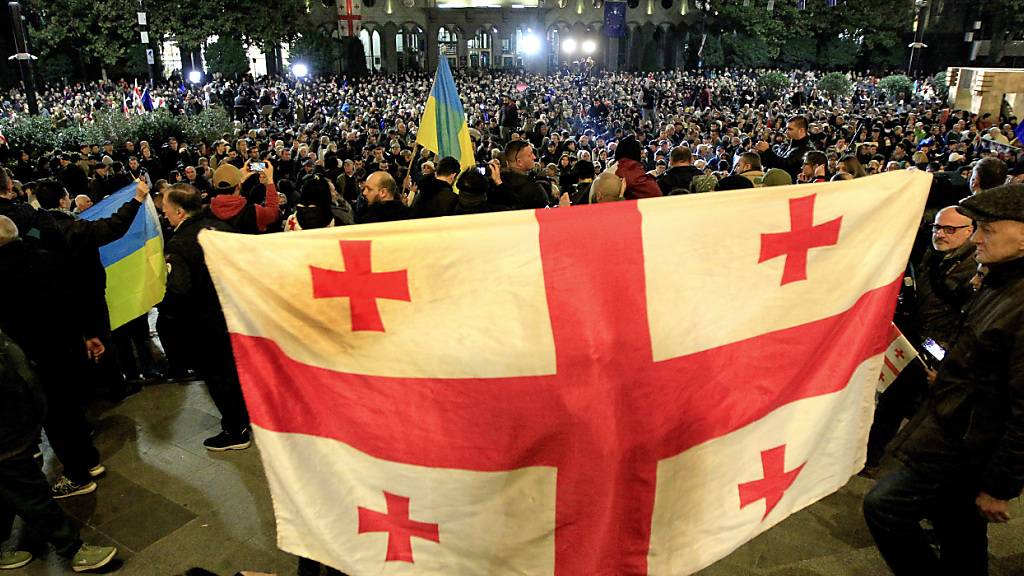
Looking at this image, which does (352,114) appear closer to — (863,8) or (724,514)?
(724,514)

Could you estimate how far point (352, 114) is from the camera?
22.4 meters

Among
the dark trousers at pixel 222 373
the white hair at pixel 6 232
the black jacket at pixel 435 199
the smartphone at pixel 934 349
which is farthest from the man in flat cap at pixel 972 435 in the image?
the white hair at pixel 6 232

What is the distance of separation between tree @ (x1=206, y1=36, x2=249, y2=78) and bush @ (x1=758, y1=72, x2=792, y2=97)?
25.4m

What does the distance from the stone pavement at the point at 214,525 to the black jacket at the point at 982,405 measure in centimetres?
99

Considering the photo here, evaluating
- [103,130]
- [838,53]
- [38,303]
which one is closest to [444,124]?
[38,303]

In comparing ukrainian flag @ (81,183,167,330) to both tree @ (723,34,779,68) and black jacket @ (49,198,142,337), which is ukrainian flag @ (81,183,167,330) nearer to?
black jacket @ (49,198,142,337)

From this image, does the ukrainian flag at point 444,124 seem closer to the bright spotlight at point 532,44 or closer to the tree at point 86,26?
the tree at point 86,26

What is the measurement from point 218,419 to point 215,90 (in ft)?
88.8

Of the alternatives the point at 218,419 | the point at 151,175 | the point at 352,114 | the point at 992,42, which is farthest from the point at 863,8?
the point at 218,419

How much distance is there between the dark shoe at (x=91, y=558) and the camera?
356 centimetres

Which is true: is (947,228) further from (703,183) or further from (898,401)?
(703,183)

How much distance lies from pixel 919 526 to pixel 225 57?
38.4 meters

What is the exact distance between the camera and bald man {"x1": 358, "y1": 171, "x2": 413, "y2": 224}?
15.8ft

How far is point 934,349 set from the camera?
3.57 metres
